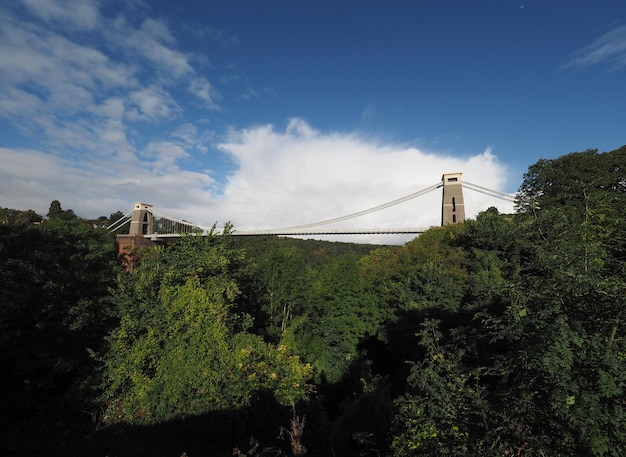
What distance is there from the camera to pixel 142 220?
66.9 metres

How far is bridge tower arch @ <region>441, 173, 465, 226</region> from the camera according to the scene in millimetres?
43094

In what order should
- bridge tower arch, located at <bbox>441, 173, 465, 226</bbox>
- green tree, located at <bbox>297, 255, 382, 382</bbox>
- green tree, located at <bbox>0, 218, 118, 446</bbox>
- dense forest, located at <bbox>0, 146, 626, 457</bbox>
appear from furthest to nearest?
bridge tower arch, located at <bbox>441, 173, 465, 226</bbox>
green tree, located at <bbox>297, 255, 382, 382</bbox>
green tree, located at <bbox>0, 218, 118, 446</bbox>
dense forest, located at <bbox>0, 146, 626, 457</bbox>

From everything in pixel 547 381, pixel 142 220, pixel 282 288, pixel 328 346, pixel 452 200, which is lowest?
pixel 328 346

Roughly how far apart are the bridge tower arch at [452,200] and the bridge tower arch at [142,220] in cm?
5519

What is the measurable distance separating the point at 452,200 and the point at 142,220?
58.0 meters

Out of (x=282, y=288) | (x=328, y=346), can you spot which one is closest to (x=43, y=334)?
(x=282, y=288)

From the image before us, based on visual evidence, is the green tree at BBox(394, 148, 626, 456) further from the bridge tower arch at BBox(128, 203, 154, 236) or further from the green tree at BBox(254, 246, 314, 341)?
the bridge tower arch at BBox(128, 203, 154, 236)

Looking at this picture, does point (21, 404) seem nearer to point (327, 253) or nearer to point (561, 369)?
point (561, 369)

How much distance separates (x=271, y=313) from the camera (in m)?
26.2

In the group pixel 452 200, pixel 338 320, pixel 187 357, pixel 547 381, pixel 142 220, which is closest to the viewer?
pixel 547 381

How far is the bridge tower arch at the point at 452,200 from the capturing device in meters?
43.1

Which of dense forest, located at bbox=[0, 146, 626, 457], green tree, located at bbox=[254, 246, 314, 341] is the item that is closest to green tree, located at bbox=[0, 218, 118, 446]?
dense forest, located at bbox=[0, 146, 626, 457]

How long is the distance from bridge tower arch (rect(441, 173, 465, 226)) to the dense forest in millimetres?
14863

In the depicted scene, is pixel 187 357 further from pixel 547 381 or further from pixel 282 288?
pixel 282 288
